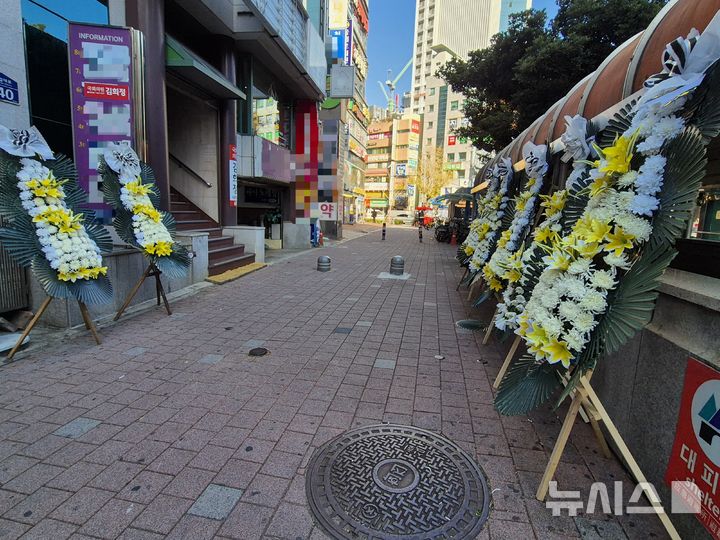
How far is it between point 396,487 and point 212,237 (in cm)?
944

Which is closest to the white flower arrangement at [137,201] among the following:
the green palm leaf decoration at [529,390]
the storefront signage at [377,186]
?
the green palm leaf decoration at [529,390]

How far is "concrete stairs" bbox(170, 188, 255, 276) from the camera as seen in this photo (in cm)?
971

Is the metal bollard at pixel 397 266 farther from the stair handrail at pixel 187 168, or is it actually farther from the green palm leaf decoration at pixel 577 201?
the green palm leaf decoration at pixel 577 201

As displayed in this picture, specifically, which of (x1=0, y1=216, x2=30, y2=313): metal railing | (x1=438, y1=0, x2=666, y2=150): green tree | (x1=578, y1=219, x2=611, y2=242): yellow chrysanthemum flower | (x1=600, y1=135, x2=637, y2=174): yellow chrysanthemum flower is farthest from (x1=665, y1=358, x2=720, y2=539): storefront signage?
(x1=438, y1=0, x2=666, y2=150): green tree

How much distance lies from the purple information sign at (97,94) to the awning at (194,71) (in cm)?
116

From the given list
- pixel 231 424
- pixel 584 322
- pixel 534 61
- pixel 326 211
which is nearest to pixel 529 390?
pixel 584 322

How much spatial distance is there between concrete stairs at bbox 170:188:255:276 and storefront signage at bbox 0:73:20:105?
3.83m

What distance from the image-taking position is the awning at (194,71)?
26.7 ft

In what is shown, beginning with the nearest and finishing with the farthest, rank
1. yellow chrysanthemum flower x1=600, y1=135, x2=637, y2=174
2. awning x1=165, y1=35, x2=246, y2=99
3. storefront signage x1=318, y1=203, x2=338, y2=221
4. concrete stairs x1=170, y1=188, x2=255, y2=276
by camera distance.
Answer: yellow chrysanthemum flower x1=600, y1=135, x2=637, y2=174 → awning x1=165, y1=35, x2=246, y2=99 → concrete stairs x1=170, y1=188, x2=255, y2=276 → storefront signage x1=318, y1=203, x2=338, y2=221

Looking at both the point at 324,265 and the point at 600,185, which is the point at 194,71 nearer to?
the point at 324,265

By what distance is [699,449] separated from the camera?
197 cm

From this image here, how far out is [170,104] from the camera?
11.7 m

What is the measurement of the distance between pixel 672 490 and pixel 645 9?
1524 cm

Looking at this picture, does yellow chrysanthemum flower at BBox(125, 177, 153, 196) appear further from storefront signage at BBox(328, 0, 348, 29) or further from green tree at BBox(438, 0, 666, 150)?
storefront signage at BBox(328, 0, 348, 29)
